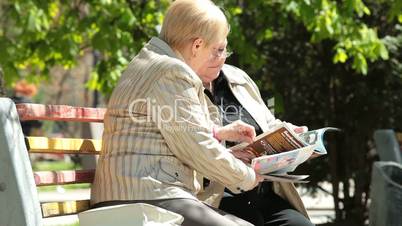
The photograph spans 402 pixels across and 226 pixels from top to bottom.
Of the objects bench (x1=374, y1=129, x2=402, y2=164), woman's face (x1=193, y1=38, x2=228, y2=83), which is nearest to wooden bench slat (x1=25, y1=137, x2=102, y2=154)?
woman's face (x1=193, y1=38, x2=228, y2=83)

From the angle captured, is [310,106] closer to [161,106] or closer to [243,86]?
[243,86]

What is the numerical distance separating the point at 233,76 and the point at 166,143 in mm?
1008

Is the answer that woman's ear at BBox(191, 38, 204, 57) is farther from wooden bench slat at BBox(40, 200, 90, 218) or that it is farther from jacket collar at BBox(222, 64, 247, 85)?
wooden bench slat at BBox(40, 200, 90, 218)

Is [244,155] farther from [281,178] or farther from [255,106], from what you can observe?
[255,106]

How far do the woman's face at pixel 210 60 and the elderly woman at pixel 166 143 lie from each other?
4.3 inches

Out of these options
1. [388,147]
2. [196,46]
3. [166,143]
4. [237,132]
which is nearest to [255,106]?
[237,132]

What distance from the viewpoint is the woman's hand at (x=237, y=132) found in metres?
4.15

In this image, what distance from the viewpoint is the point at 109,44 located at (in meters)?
9.30

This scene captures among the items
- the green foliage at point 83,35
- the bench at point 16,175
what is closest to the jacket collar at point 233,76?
the bench at point 16,175

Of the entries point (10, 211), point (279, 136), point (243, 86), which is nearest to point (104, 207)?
point (10, 211)

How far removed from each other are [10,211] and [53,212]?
51 centimetres

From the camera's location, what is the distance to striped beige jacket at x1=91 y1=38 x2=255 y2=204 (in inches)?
152

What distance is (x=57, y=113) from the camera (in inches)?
166

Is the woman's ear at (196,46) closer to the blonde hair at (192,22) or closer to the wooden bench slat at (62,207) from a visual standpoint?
the blonde hair at (192,22)
